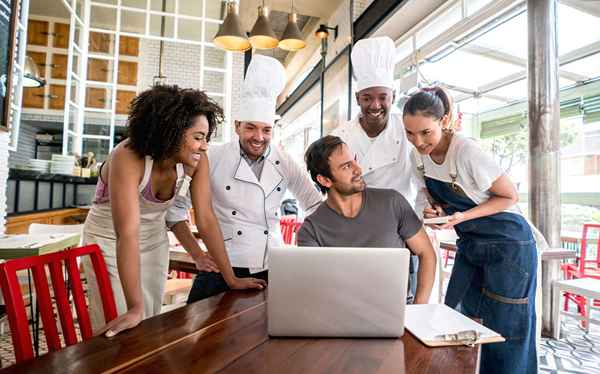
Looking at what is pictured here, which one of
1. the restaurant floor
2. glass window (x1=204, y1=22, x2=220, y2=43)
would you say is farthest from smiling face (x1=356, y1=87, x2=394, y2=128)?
glass window (x1=204, y1=22, x2=220, y2=43)

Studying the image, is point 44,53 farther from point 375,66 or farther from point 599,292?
point 599,292

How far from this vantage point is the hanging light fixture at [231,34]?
4230 millimetres

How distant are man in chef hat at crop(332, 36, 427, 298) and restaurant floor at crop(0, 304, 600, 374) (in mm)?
1687

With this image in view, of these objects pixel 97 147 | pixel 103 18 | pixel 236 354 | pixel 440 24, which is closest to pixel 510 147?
pixel 440 24

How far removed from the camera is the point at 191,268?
228 centimetres

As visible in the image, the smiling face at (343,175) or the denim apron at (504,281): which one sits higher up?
the smiling face at (343,175)

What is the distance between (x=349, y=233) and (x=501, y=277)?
0.58 metres

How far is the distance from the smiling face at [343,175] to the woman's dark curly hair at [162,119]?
0.52 meters

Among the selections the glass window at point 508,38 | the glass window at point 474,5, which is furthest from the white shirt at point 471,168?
the glass window at point 508,38

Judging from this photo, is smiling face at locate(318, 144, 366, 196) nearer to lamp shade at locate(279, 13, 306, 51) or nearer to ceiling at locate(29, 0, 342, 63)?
lamp shade at locate(279, 13, 306, 51)

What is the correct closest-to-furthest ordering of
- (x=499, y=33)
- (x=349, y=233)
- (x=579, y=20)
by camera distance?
(x=349, y=233) → (x=579, y=20) → (x=499, y=33)

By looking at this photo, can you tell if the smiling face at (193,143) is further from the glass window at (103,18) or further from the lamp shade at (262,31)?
the glass window at (103,18)

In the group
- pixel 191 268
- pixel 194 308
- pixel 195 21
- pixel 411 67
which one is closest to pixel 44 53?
pixel 195 21

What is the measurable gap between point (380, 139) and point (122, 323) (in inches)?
52.1
